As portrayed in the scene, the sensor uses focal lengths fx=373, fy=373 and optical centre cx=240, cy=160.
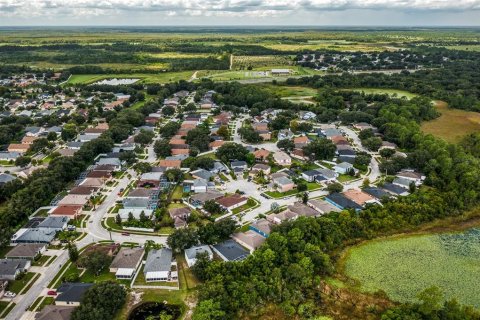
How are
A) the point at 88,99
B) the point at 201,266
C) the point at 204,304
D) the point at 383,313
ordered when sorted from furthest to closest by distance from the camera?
1. the point at 88,99
2. the point at 201,266
3. the point at 383,313
4. the point at 204,304

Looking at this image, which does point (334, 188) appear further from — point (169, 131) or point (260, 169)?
point (169, 131)

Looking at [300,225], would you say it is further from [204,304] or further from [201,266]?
[204,304]

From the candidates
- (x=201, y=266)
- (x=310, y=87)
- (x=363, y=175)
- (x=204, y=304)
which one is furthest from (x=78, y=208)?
(x=310, y=87)

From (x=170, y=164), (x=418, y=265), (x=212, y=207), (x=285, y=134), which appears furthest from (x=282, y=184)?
(x=285, y=134)

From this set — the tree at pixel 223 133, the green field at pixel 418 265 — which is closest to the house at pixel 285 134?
the tree at pixel 223 133

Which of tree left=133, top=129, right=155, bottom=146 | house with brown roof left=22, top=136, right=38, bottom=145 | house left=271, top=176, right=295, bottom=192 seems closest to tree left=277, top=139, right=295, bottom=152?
house left=271, top=176, right=295, bottom=192

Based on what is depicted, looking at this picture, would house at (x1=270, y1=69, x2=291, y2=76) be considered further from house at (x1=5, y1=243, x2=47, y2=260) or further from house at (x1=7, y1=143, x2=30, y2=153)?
house at (x1=5, y1=243, x2=47, y2=260)
